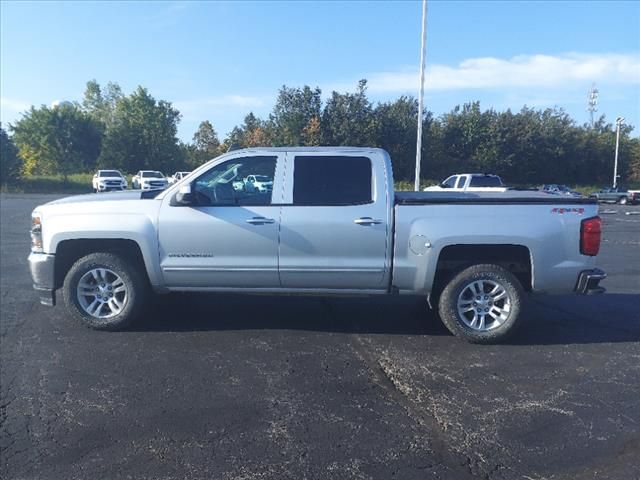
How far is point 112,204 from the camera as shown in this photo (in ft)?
20.7

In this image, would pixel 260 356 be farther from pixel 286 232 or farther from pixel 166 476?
pixel 166 476

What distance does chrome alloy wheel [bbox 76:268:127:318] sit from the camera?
20.9ft

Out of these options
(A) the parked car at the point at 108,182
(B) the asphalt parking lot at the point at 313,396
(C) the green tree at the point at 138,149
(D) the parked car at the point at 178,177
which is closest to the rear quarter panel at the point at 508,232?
(B) the asphalt parking lot at the point at 313,396

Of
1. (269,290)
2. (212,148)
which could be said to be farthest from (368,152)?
(212,148)

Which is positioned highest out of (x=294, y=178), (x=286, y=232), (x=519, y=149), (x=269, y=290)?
(x=519, y=149)

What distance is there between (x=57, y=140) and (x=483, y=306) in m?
67.5

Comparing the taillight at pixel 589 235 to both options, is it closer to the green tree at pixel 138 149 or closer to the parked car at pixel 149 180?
the parked car at pixel 149 180

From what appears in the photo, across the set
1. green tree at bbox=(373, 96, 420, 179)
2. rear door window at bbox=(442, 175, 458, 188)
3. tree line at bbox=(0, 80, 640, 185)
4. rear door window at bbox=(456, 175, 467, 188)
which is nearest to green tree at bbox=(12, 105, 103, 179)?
tree line at bbox=(0, 80, 640, 185)

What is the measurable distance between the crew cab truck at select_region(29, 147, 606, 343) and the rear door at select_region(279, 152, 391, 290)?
11mm

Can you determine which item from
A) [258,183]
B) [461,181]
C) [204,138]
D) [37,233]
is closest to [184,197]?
[258,183]

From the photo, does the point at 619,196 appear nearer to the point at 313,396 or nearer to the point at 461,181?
the point at 461,181

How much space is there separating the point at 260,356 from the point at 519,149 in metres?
53.4

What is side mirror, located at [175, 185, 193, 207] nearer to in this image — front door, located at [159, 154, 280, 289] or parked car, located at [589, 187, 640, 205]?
front door, located at [159, 154, 280, 289]

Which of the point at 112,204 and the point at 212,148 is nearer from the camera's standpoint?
the point at 112,204
